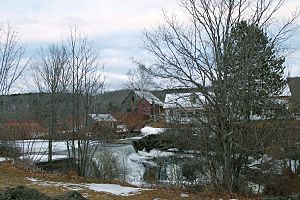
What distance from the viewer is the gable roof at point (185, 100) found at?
13617 mm

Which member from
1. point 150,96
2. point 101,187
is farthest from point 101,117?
point 101,187

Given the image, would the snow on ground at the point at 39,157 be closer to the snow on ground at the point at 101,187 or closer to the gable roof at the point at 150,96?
the gable roof at the point at 150,96

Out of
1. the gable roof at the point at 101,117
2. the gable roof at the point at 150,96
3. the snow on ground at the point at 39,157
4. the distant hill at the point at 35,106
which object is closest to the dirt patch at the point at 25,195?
the gable roof at the point at 150,96

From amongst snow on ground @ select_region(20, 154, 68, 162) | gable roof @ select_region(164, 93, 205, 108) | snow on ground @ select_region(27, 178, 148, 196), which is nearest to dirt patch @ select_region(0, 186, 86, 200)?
snow on ground @ select_region(27, 178, 148, 196)

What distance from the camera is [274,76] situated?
14.9 meters

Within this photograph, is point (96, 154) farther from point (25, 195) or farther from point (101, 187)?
point (25, 195)

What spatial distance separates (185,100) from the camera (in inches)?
556

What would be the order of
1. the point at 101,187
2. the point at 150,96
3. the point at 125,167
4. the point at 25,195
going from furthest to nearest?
the point at 125,167 → the point at 150,96 → the point at 101,187 → the point at 25,195

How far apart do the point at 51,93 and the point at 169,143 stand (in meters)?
8.12

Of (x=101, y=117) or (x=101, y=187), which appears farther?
(x=101, y=117)

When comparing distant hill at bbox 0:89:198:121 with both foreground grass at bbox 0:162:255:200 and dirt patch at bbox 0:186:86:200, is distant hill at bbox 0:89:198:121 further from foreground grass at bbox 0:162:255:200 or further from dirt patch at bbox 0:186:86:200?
dirt patch at bbox 0:186:86:200

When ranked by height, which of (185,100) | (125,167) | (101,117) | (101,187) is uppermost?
(185,100)

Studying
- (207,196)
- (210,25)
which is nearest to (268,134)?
(210,25)

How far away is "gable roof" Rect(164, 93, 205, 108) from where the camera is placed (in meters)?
13.6
